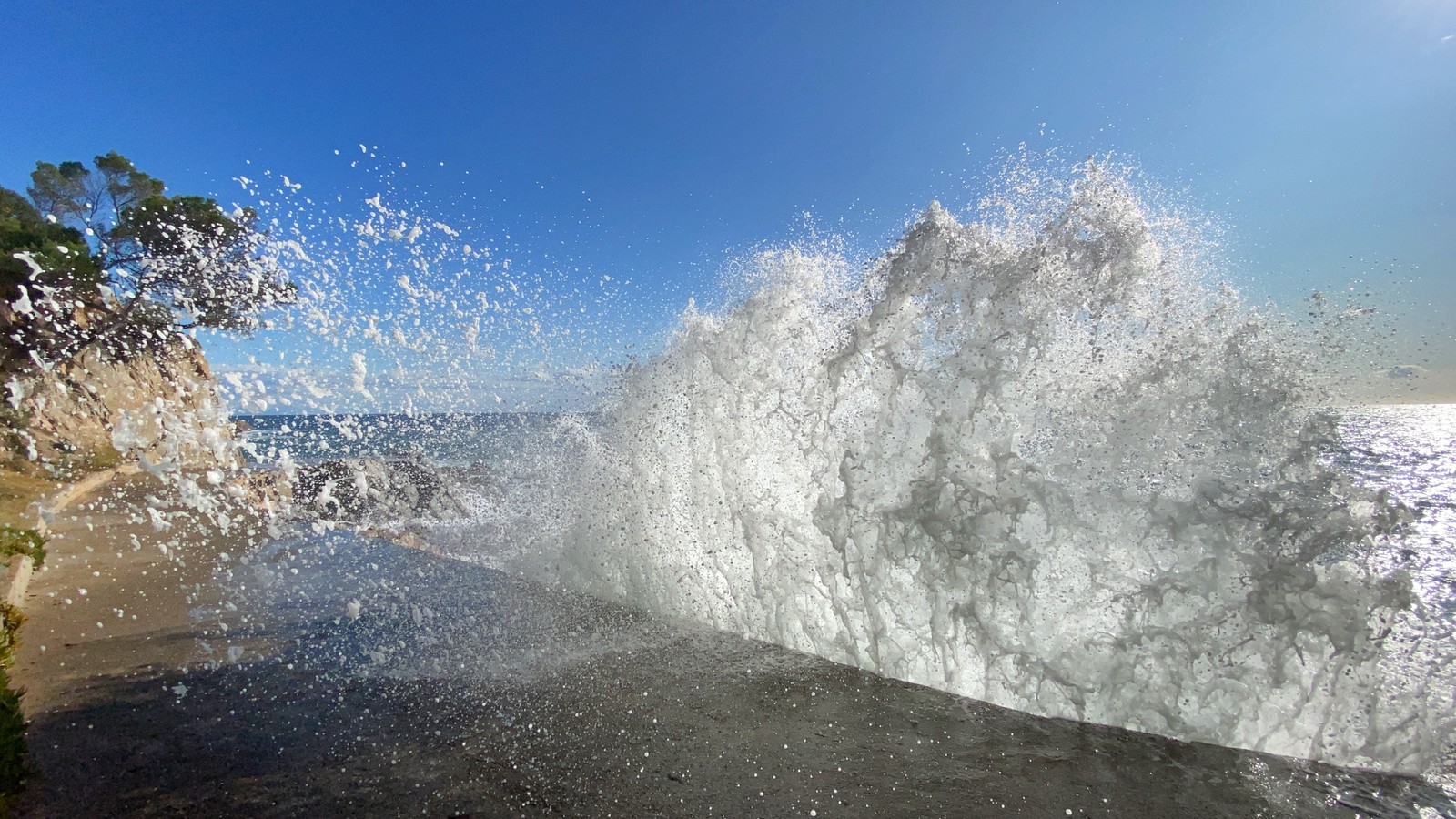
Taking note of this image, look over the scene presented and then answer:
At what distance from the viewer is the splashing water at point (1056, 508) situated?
14.7ft

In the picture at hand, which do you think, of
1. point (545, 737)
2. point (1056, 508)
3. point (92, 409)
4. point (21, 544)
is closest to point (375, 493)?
point (92, 409)

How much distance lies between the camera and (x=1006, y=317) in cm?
602

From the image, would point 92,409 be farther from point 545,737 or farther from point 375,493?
point 545,737

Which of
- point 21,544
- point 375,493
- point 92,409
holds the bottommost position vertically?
point 21,544

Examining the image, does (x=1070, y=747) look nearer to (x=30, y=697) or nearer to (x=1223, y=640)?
(x=1223, y=640)

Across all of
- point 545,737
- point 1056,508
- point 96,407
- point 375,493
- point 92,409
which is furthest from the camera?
point 375,493

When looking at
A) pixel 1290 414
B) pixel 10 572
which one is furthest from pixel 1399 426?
pixel 10 572

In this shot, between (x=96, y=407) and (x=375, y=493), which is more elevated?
(x=96, y=407)

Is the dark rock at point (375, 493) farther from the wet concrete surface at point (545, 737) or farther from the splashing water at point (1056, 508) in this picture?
the splashing water at point (1056, 508)

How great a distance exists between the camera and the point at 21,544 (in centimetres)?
834

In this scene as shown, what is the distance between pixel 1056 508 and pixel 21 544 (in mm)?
13064

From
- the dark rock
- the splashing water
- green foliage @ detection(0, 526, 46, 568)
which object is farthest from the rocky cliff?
the splashing water

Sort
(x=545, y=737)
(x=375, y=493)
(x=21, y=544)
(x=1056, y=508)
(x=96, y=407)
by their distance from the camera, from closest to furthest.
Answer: (x=545, y=737)
(x=1056, y=508)
(x=21, y=544)
(x=96, y=407)
(x=375, y=493)

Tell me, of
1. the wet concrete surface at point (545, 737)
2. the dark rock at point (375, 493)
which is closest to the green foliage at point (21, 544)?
the wet concrete surface at point (545, 737)
